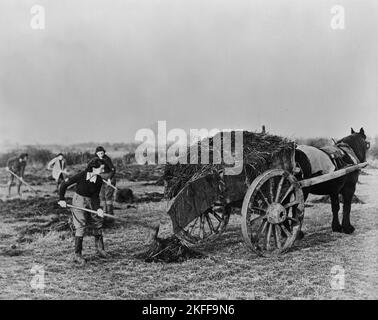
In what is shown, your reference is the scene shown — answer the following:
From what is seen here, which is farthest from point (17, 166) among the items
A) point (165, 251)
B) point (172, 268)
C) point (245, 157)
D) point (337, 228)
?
point (337, 228)

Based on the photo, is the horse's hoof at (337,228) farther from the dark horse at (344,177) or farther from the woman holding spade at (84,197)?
the woman holding spade at (84,197)

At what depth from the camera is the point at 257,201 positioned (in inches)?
265

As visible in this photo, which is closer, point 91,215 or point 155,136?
point 91,215

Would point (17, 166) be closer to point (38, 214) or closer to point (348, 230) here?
point (38, 214)

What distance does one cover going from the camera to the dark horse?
738 cm

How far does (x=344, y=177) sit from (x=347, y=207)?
57 cm

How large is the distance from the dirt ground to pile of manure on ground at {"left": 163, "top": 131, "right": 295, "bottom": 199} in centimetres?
45

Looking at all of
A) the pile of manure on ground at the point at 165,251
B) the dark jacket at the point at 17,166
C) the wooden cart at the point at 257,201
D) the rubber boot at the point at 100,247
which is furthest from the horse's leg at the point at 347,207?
the dark jacket at the point at 17,166

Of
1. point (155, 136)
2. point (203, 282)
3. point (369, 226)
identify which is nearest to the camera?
point (203, 282)

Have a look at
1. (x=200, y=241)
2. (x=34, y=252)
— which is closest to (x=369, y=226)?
(x=200, y=241)

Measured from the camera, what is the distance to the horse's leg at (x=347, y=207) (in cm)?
805

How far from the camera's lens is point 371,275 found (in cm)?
638
